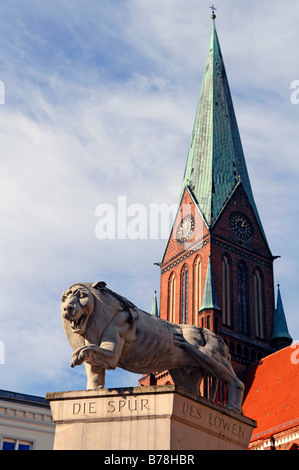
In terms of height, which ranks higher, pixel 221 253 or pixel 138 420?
pixel 221 253

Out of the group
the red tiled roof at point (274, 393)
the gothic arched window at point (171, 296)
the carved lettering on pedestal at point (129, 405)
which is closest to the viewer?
the carved lettering on pedestal at point (129, 405)

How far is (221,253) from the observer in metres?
51.1

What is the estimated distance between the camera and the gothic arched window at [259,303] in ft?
166

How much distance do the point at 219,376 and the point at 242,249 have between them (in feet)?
143

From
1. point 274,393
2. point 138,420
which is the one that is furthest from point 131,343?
point 274,393

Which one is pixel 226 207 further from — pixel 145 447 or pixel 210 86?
pixel 145 447

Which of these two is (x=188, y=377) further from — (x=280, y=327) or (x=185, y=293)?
(x=280, y=327)

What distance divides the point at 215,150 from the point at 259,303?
12045 millimetres

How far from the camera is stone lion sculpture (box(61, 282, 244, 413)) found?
8789 millimetres

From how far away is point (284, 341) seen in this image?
5041cm

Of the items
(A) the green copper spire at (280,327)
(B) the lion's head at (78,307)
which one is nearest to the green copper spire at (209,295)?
(A) the green copper spire at (280,327)

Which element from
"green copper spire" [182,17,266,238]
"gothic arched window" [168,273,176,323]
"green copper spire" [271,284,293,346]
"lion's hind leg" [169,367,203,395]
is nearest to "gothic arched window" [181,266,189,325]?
"gothic arched window" [168,273,176,323]

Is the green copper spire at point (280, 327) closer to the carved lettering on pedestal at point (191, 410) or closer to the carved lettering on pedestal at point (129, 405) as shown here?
the carved lettering on pedestal at point (191, 410)

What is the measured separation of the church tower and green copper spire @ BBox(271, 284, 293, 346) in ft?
0.56
